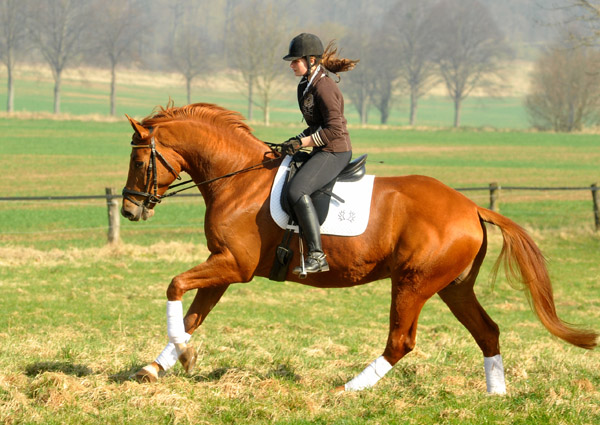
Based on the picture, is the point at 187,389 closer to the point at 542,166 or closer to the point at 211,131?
the point at 211,131

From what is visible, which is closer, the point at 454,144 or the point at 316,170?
the point at 316,170

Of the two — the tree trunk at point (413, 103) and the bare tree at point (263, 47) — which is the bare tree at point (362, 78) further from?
the bare tree at point (263, 47)

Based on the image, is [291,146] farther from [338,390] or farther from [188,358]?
[338,390]

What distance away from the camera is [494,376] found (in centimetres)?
659

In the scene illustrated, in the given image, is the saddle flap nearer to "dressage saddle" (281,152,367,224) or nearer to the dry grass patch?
"dressage saddle" (281,152,367,224)

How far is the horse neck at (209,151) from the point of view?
22.7 ft

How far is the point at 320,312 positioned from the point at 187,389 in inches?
261

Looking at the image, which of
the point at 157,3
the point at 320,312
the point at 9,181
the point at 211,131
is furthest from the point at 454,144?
the point at 157,3

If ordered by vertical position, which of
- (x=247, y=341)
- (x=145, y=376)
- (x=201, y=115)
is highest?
(x=201, y=115)

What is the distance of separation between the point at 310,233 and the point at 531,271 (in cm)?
210

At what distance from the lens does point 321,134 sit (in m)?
6.60

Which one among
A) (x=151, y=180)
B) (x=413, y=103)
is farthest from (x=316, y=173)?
(x=413, y=103)

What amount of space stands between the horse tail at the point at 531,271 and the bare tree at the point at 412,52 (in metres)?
92.0

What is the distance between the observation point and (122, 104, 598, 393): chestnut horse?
646 centimetres
